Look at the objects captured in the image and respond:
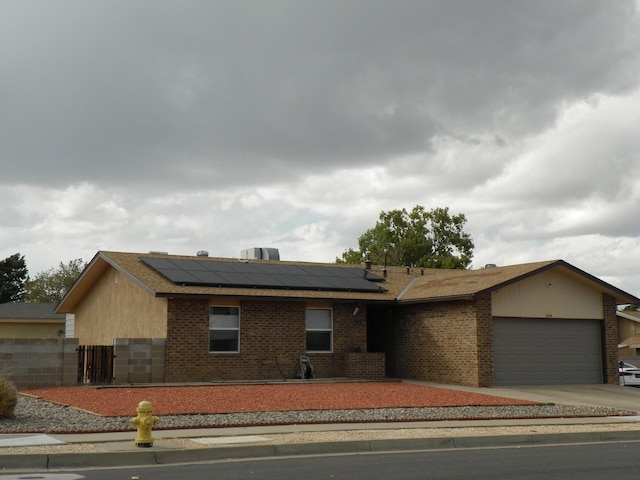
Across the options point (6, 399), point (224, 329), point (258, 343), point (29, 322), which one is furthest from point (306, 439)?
point (29, 322)

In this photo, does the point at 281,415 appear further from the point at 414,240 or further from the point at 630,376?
the point at 414,240

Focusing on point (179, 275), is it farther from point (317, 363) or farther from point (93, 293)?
point (93, 293)

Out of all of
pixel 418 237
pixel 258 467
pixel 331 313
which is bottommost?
pixel 258 467

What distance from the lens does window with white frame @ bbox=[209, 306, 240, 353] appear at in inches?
1037

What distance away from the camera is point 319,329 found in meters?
28.4

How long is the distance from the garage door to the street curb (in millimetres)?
10240

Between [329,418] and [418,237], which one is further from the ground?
[418,237]

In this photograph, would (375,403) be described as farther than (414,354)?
No

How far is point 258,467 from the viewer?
11.6 meters

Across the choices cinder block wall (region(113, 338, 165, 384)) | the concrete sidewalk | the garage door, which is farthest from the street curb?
cinder block wall (region(113, 338, 165, 384))

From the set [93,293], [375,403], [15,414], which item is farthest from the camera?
[93,293]

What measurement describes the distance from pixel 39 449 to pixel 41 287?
214 ft

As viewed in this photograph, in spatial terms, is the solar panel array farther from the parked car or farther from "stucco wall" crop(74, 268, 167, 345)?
the parked car

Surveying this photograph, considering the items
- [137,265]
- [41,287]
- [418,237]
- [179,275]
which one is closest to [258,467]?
[179,275]
